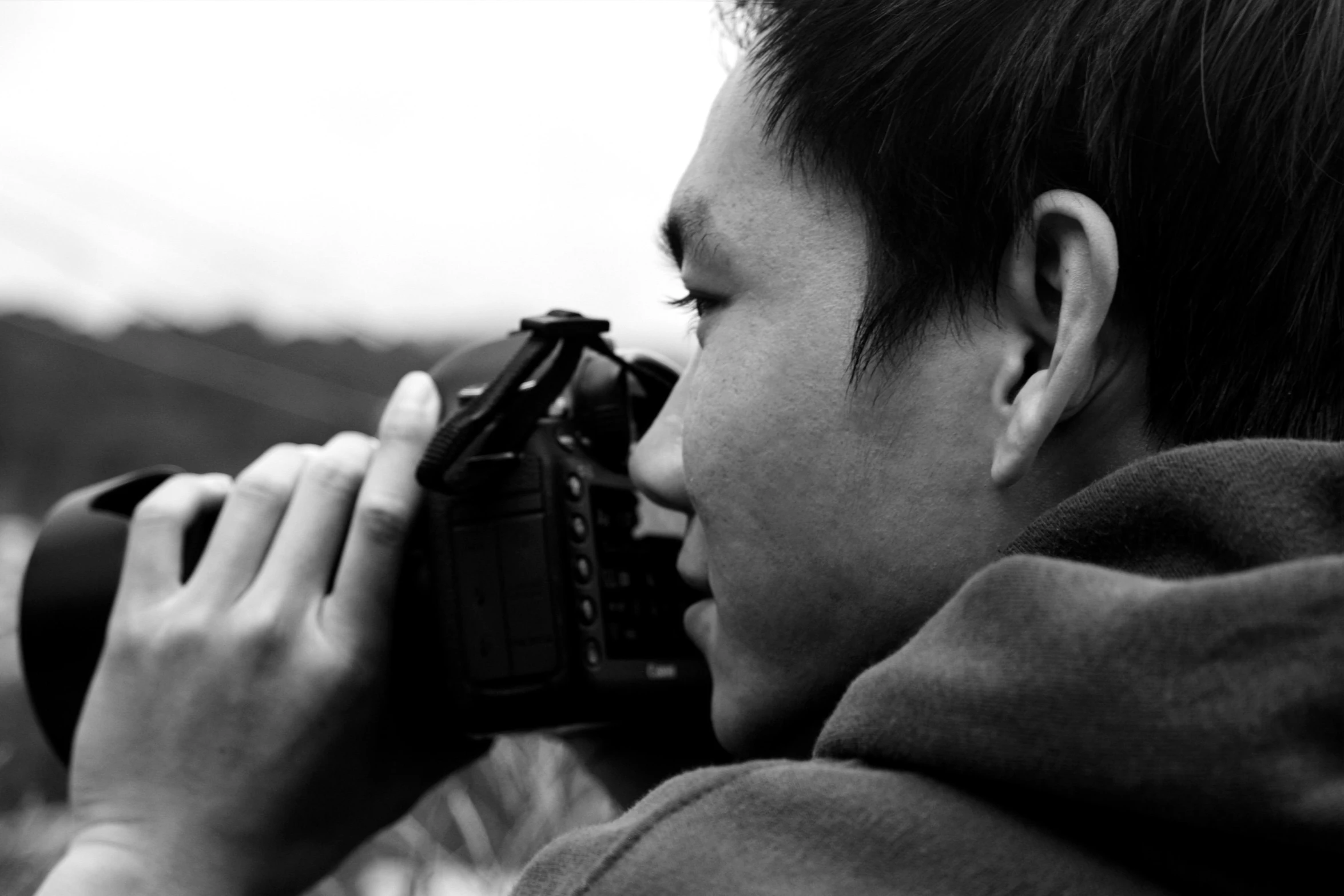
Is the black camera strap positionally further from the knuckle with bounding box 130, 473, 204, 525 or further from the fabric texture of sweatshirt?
the fabric texture of sweatshirt

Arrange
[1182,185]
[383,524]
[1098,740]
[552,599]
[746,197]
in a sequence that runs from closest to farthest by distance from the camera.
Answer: [1098,740] < [1182,185] < [746,197] < [552,599] < [383,524]

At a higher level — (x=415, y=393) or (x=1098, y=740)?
(x=415, y=393)

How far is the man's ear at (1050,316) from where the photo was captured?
81 centimetres

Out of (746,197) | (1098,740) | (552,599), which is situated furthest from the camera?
(552,599)

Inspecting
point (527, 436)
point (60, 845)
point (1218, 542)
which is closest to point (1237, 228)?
point (1218, 542)

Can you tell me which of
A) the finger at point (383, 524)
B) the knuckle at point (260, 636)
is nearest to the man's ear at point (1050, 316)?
the finger at point (383, 524)

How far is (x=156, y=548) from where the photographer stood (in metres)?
1.25

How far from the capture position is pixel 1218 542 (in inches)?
25.2

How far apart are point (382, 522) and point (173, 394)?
2950 millimetres

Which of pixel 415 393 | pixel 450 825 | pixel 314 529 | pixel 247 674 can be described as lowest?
pixel 450 825

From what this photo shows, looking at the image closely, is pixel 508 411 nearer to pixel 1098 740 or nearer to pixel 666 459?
pixel 666 459

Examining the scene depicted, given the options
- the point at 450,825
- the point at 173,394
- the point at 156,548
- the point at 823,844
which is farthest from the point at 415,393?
the point at 173,394

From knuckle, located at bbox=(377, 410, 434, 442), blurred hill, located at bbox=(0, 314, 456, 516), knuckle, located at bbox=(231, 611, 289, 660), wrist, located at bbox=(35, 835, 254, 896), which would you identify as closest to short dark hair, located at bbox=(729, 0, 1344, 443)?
knuckle, located at bbox=(377, 410, 434, 442)

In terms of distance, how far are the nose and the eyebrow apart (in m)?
0.07
